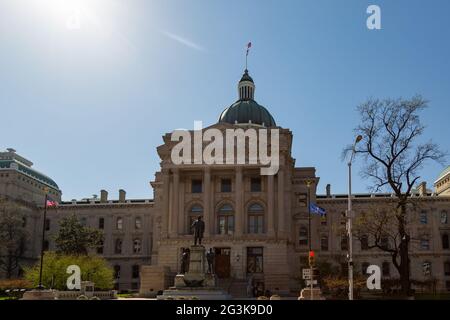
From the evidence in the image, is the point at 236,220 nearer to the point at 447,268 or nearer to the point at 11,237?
the point at 11,237

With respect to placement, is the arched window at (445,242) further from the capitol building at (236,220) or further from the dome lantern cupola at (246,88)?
the dome lantern cupola at (246,88)

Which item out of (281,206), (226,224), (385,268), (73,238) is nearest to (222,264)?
(226,224)

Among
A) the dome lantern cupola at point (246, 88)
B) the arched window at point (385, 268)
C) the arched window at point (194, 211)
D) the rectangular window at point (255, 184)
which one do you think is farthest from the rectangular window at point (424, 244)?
the arched window at point (194, 211)

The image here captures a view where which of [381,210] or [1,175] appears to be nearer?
[381,210]

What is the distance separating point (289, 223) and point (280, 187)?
5620 millimetres

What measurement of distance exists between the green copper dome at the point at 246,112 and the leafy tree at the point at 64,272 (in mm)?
29713

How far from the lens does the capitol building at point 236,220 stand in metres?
64.2

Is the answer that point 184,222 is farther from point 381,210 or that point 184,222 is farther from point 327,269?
point 381,210

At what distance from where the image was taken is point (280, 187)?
215ft

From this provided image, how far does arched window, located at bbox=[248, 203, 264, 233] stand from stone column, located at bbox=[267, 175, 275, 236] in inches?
75.3

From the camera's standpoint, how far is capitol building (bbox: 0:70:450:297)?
64250 mm

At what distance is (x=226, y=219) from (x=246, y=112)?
18712 millimetres

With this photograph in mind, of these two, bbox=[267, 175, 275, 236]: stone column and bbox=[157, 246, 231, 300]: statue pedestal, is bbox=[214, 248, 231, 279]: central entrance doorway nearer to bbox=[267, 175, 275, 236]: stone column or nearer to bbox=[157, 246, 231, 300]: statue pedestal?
bbox=[267, 175, 275, 236]: stone column

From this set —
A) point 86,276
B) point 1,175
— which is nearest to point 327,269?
point 86,276
